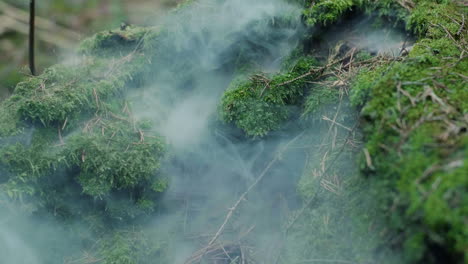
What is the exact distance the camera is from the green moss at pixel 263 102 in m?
2.65

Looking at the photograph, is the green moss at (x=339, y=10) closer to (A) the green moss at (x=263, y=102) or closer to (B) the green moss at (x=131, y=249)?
(A) the green moss at (x=263, y=102)

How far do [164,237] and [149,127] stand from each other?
88cm

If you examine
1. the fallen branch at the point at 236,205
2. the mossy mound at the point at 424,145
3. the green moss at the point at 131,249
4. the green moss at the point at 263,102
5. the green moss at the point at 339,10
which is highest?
the green moss at the point at 339,10

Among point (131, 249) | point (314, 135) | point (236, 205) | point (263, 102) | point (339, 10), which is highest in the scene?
point (339, 10)

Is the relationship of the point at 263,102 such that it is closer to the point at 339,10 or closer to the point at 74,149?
the point at 339,10

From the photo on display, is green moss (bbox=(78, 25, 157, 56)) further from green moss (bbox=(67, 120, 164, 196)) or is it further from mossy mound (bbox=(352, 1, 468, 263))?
mossy mound (bbox=(352, 1, 468, 263))

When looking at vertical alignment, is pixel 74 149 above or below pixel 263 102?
below

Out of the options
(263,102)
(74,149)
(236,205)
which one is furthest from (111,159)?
(263,102)

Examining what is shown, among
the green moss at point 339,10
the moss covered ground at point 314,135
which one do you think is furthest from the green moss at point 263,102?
the green moss at point 339,10

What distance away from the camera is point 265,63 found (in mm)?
3246

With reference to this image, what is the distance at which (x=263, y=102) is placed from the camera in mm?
2695

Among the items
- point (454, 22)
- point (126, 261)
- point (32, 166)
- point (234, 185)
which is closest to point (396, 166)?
point (234, 185)

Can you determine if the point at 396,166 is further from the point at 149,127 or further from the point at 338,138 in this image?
the point at 149,127

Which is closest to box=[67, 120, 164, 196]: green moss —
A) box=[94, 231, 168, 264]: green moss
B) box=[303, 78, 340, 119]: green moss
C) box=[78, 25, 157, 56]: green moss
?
box=[94, 231, 168, 264]: green moss
